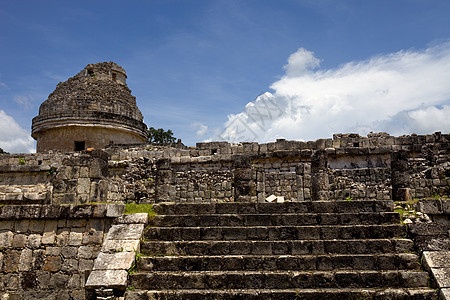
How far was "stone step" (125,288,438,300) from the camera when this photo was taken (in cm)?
555

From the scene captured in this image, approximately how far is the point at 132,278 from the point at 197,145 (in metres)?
9.64

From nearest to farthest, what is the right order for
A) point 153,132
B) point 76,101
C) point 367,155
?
point 367,155, point 76,101, point 153,132

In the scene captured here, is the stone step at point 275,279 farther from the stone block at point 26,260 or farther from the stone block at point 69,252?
the stone block at point 26,260

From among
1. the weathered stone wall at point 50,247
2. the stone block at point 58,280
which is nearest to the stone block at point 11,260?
the weathered stone wall at point 50,247

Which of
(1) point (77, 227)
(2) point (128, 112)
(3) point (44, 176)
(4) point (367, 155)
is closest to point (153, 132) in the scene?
(2) point (128, 112)

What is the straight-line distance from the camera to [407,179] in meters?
8.86

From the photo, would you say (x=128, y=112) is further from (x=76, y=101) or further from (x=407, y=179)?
(x=407, y=179)

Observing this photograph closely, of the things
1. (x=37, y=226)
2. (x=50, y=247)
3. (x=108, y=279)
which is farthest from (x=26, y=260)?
(x=108, y=279)

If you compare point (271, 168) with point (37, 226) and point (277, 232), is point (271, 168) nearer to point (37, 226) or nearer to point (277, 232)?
point (277, 232)

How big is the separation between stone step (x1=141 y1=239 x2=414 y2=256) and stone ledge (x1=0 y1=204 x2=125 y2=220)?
1.08 metres

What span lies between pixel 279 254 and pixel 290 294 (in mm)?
906

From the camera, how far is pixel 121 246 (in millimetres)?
6617

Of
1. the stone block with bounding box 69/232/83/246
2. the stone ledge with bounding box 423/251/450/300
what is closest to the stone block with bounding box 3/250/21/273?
the stone block with bounding box 69/232/83/246

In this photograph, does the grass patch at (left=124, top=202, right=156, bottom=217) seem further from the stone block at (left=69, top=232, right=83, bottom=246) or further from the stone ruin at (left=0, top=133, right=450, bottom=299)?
the stone block at (left=69, top=232, right=83, bottom=246)
